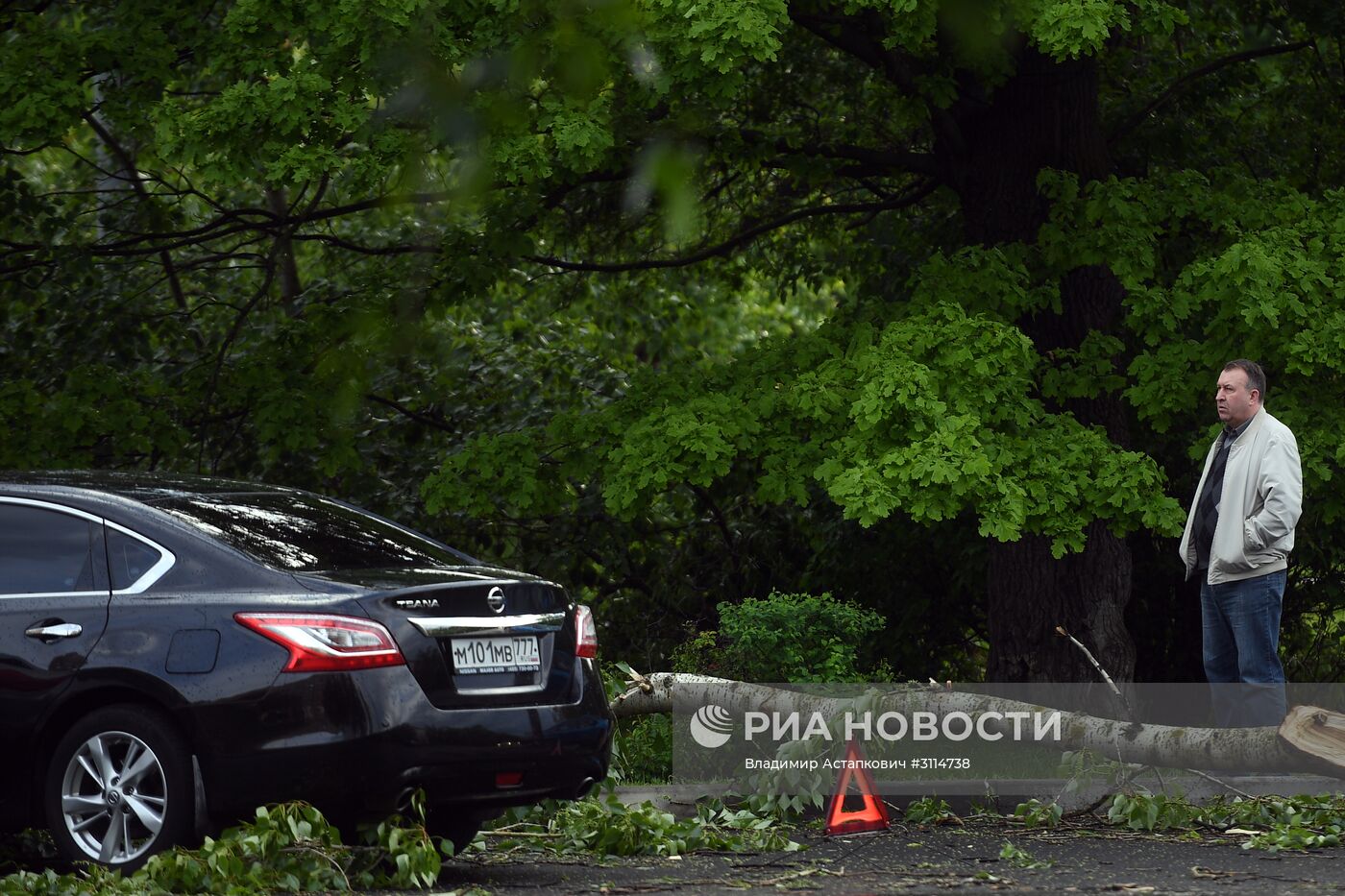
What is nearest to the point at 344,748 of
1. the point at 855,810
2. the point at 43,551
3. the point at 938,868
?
the point at 43,551

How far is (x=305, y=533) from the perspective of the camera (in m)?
6.55

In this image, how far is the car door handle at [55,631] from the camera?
6.14 metres

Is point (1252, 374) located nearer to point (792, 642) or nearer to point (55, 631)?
point (792, 642)

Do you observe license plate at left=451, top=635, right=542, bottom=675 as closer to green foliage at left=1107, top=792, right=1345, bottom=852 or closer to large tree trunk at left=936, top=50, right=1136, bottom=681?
green foliage at left=1107, top=792, right=1345, bottom=852

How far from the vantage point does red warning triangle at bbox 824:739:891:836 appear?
7719mm

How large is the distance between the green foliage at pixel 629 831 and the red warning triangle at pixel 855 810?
23cm

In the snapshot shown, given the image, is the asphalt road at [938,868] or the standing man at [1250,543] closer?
the asphalt road at [938,868]

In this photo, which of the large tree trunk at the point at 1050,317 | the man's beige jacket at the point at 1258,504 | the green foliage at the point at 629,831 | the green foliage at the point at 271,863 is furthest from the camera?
the large tree trunk at the point at 1050,317

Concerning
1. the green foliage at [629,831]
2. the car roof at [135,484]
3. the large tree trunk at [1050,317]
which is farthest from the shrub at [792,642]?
the large tree trunk at [1050,317]

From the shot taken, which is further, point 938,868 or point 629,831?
point 629,831

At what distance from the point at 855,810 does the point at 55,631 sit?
3.48 metres

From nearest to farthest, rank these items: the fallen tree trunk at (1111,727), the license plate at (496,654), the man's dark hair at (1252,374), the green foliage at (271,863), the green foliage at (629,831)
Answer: the green foliage at (271,863)
the license plate at (496,654)
the green foliage at (629,831)
the fallen tree trunk at (1111,727)
the man's dark hair at (1252,374)

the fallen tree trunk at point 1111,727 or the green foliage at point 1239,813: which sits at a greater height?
the fallen tree trunk at point 1111,727

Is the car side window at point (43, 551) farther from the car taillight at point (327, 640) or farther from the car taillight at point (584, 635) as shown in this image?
the car taillight at point (584, 635)
